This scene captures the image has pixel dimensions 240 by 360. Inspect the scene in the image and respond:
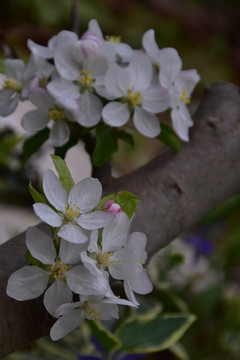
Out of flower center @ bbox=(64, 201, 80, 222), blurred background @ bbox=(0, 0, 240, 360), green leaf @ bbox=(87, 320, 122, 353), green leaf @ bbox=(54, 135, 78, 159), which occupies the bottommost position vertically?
blurred background @ bbox=(0, 0, 240, 360)

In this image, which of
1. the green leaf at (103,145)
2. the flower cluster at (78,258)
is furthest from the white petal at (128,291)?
the green leaf at (103,145)

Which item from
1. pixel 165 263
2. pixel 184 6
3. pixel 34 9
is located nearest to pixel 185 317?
pixel 165 263

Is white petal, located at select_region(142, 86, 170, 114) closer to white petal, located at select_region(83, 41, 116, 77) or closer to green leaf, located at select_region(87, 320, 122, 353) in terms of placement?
white petal, located at select_region(83, 41, 116, 77)

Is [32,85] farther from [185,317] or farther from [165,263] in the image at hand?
[165,263]

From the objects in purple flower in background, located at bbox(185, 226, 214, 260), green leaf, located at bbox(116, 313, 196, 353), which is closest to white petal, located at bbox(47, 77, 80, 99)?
green leaf, located at bbox(116, 313, 196, 353)

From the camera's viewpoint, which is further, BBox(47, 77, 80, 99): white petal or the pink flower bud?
BBox(47, 77, 80, 99): white petal

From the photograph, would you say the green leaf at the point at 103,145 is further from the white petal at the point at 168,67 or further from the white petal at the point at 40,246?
the white petal at the point at 40,246
